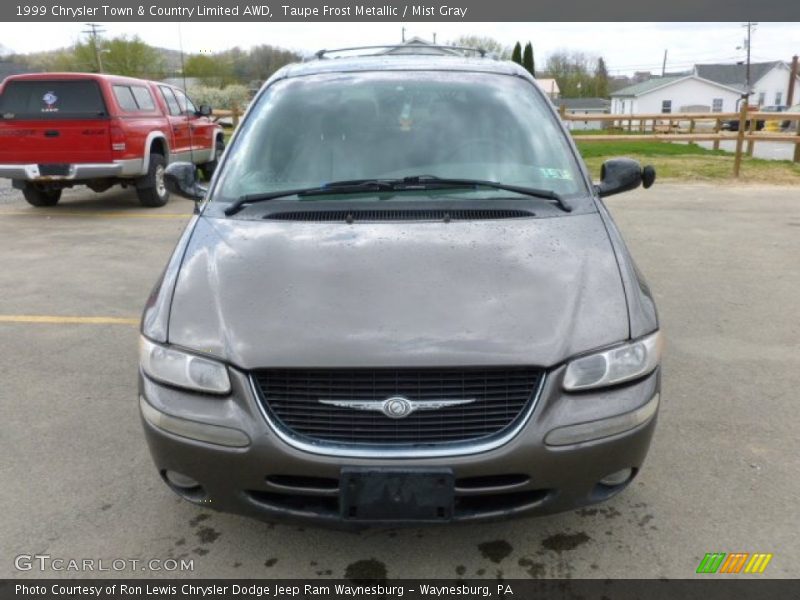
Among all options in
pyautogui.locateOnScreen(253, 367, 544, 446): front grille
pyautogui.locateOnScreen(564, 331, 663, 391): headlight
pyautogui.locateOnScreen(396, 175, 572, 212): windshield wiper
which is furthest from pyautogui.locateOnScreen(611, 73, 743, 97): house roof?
pyautogui.locateOnScreen(253, 367, 544, 446): front grille

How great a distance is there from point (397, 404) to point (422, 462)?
0.64ft

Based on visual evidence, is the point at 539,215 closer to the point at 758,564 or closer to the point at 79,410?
the point at 758,564

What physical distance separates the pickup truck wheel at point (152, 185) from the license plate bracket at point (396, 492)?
9.24 metres

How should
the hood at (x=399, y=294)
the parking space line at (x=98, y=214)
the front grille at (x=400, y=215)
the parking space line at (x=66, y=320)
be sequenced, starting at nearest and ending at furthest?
1. the hood at (x=399, y=294)
2. the front grille at (x=400, y=215)
3. the parking space line at (x=66, y=320)
4. the parking space line at (x=98, y=214)

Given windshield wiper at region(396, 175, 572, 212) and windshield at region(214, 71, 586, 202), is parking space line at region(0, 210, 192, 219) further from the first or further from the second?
windshield wiper at region(396, 175, 572, 212)

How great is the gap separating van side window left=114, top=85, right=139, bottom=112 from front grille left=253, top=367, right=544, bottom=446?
29.9 ft

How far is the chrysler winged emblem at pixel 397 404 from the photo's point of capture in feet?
7.18

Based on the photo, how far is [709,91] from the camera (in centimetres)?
6756

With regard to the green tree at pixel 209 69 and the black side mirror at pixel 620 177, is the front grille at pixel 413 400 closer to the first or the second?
the black side mirror at pixel 620 177

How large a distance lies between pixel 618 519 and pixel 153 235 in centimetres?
712

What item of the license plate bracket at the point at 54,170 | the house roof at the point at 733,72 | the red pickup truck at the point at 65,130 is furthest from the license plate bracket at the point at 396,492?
the house roof at the point at 733,72

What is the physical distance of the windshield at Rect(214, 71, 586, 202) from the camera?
10.8 feet

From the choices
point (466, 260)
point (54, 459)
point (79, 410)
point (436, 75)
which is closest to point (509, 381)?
point (466, 260)

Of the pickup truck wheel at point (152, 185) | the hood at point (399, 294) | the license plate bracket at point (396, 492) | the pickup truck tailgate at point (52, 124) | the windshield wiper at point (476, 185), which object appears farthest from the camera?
the pickup truck wheel at point (152, 185)
